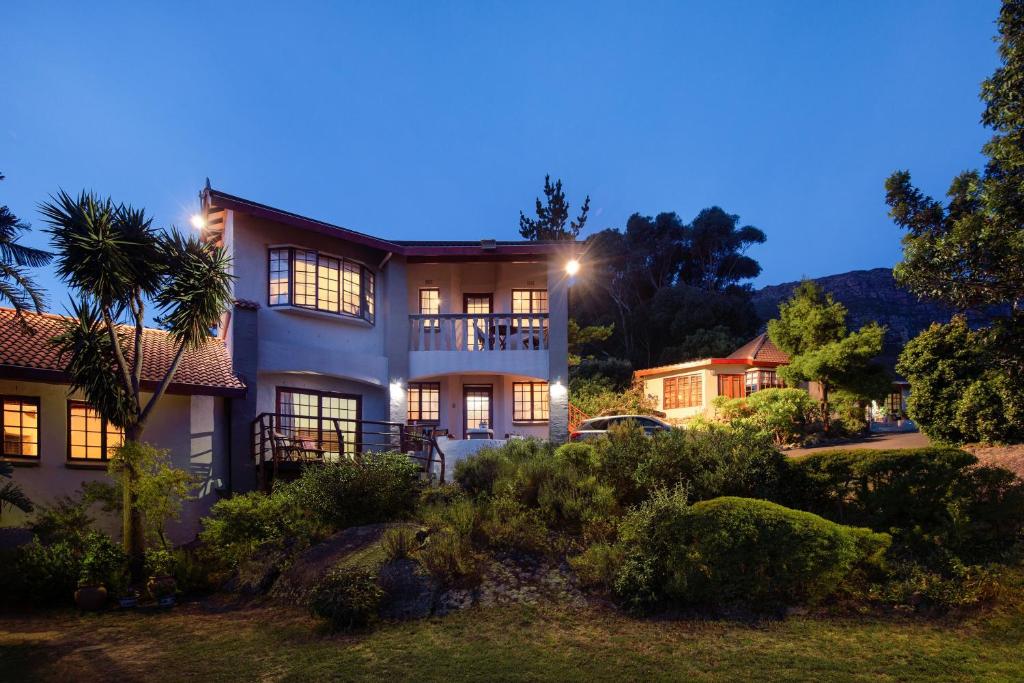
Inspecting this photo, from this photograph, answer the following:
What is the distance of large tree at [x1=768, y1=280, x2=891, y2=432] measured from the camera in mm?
26297

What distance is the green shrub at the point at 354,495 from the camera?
12.3m

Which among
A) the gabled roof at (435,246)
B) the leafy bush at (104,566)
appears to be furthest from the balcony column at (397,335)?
the leafy bush at (104,566)

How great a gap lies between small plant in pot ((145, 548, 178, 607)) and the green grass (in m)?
1.45

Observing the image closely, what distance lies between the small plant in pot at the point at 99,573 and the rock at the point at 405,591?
14.9 ft

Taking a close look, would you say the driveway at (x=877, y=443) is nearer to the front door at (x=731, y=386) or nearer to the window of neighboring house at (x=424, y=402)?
the front door at (x=731, y=386)

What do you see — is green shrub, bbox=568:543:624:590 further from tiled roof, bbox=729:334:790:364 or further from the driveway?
tiled roof, bbox=729:334:790:364

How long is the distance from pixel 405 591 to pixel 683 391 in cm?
2748

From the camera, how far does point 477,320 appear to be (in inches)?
830

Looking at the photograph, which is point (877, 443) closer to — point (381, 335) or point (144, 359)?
point (381, 335)

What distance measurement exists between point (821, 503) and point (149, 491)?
34.5 feet

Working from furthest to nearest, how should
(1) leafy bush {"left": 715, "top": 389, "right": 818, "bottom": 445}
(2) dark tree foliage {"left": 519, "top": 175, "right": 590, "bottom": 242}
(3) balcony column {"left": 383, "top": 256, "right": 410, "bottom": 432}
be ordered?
(2) dark tree foliage {"left": 519, "top": 175, "right": 590, "bottom": 242} < (1) leafy bush {"left": 715, "top": 389, "right": 818, "bottom": 445} < (3) balcony column {"left": 383, "top": 256, "right": 410, "bottom": 432}

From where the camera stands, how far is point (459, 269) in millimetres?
22594

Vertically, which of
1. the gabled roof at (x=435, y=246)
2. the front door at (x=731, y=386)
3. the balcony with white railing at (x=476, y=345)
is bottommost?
the front door at (x=731, y=386)

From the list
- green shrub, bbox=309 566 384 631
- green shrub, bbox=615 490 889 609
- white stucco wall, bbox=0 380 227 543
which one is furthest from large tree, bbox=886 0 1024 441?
white stucco wall, bbox=0 380 227 543
